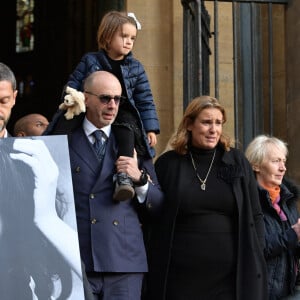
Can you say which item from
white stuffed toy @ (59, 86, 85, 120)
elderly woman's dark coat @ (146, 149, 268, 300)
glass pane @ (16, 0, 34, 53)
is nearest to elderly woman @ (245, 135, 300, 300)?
elderly woman's dark coat @ (146, 149, 268, 300)

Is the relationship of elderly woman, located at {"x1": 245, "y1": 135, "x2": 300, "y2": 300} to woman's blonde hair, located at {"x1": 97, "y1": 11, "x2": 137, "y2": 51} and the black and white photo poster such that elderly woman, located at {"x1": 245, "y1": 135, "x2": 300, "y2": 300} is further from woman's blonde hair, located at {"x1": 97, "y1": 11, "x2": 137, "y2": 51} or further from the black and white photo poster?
the black and white photo poster

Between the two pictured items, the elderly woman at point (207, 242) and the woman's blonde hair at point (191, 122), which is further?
the woman's blonde hair at point (191, 122)

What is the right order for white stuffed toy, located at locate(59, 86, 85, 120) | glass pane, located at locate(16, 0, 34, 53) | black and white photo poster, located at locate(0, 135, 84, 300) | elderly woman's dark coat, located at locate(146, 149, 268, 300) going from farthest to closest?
1. glass pane, located at locate(16, 0, 34, 53)
2. elderly woman's dark coat, located at locate(146, 149, 268, 300)
3. white stuffed toy, located at locate(59, 86, 85, 120)
4. black and white photo poster, located at locate(0, 135, 84, 300)

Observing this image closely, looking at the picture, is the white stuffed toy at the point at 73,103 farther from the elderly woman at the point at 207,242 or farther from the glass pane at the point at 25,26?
the glass pane at the point at 25,26

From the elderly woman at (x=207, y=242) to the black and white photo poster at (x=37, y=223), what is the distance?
127 cm

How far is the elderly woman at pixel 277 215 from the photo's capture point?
6.43m

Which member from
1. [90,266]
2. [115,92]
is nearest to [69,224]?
[90,266]

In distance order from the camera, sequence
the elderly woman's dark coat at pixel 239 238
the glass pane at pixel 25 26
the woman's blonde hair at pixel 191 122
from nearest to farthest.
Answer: the elderly woman's dark coat at pixel 239 238, the woman's blonde hair at pixel 191 122, the glass pane at pixel 25 26

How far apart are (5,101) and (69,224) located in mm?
830

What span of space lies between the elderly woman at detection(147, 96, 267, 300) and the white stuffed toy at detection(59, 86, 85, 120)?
84 cm

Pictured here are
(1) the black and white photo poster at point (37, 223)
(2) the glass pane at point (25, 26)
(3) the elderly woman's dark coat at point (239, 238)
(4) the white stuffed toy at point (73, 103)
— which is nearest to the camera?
(1) the black and white photo poster at point (37, 223)

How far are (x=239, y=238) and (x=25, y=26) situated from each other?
58.9 feet

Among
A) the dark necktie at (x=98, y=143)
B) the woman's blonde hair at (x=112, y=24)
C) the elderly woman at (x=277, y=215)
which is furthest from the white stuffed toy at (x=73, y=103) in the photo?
the elderly woman at (x=277, y=215)

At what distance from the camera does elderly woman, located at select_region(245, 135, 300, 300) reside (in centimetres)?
643
